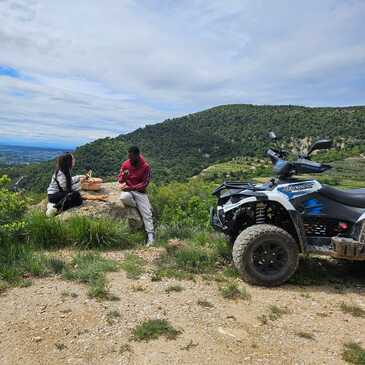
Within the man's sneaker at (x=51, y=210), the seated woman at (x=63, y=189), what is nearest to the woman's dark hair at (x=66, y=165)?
the seated woman at (x=63, y=189)

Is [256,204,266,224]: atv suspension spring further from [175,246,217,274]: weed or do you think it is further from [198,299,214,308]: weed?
[198,299,214,308]: weed

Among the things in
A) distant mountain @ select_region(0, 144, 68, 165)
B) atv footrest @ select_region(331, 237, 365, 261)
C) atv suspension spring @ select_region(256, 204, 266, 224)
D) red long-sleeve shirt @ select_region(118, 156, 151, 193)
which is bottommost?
Result: distant mountain @ select_region(0, 144, 68, 165)

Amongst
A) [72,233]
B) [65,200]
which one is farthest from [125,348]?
[65,200]

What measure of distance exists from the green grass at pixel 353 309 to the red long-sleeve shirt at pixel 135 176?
12.9 ft

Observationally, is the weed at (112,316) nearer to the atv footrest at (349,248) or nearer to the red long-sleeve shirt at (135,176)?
the atv footrest at (349,248)

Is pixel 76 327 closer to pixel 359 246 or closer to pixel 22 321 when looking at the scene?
pixel 22 321

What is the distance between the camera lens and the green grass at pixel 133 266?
491 centimetres

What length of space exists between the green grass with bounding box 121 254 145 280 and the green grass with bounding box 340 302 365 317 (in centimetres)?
240

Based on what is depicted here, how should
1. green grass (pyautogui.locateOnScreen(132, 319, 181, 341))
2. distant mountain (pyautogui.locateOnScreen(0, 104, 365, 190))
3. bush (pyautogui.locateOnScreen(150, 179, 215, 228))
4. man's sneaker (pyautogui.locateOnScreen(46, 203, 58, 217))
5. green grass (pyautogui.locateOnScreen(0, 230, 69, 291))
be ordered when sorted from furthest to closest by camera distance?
distant mountain (pyautogui.locateOnScreen(0, 104, 365, 190)), bush (pyautogui.locateOnScreen(150, 179, 215, 228)), man's sneaker (pyautogui.locateOnScreen(46, 203, 58, 217)), green grass (pyautogui.locateOnScreen(0, 230, 69, 291)), green grass (pyautogui.locateOnScreen(132, 319, 181, 341))

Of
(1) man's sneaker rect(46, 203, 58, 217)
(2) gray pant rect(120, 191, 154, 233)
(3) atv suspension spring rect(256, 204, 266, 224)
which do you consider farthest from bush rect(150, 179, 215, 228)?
(3) atv suspension spring rect(256, 204, 266, 224)

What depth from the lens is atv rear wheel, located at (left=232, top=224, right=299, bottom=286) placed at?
4.66 metres

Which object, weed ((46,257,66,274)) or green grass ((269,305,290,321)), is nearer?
green grass ((269,305,290,321))

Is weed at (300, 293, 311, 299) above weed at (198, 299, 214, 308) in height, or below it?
above

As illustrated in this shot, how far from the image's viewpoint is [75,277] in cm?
468
